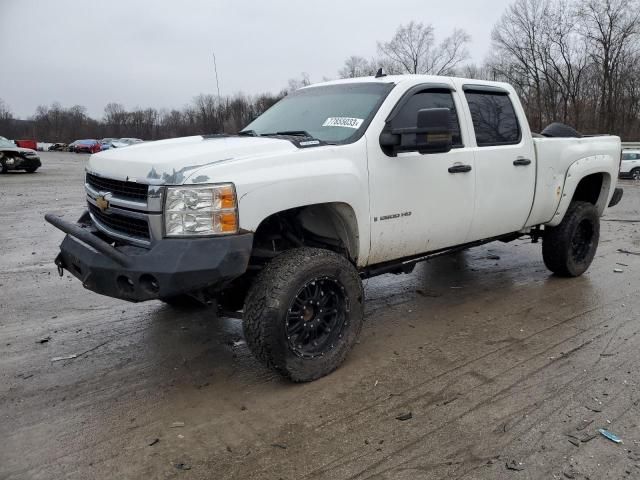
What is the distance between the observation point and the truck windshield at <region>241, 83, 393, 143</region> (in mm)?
3824

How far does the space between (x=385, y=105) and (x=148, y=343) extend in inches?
104

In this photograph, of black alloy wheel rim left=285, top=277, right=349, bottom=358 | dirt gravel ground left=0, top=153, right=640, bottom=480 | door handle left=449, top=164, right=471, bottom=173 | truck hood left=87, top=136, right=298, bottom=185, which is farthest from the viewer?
door handle left=449, top=164, right=471, bottom=173

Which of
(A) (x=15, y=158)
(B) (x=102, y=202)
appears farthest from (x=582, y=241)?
(A) (x=15, y=158)

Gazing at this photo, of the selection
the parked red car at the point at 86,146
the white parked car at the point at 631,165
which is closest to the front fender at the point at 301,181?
the white parked car at the point at 631,165

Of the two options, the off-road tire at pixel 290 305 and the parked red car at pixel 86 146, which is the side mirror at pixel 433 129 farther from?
the parked red car at pixel 86 146

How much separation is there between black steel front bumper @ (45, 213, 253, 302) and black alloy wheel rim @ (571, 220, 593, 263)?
173 inches

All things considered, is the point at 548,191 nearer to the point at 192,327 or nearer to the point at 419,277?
the point at 419,277

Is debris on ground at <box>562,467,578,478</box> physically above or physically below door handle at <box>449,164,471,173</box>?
below

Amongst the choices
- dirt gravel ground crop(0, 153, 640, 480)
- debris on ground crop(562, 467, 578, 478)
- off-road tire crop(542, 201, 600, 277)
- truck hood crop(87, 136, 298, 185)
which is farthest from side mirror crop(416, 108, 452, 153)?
off-road tire crop(542, 201, 600, 277)

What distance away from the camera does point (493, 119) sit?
15.8 ft

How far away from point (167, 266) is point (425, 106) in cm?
245

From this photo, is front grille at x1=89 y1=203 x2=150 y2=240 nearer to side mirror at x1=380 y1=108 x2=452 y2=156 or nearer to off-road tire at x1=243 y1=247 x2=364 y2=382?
off-road tire at x1=243 y1=247 x2=364 y2=382

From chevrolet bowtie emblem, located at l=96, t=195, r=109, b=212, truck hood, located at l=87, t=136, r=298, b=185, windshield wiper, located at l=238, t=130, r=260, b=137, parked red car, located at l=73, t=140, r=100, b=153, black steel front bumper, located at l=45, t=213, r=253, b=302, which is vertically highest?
parked red car, located at l=73, t=140, r=100, b=153

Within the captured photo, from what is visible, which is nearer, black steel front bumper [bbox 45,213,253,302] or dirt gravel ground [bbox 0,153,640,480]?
dirt gravel ground [bbox 0,153,640,480]
